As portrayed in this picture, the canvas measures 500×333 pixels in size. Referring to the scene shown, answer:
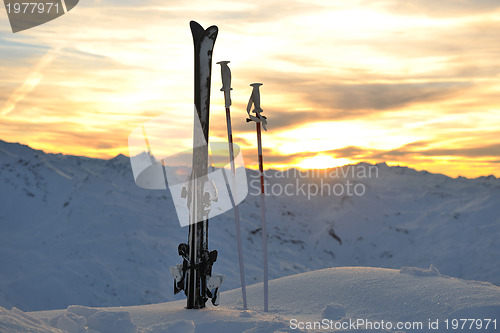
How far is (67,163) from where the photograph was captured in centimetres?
2533

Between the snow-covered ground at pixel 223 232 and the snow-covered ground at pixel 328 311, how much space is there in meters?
0.08

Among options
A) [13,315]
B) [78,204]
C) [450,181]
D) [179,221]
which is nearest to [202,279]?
[13,315]

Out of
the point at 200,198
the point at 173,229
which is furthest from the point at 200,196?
the point at 173,229

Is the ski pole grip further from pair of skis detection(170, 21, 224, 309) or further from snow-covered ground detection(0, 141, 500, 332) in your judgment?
snow-covered ground detection(0, 141, 500, 332)

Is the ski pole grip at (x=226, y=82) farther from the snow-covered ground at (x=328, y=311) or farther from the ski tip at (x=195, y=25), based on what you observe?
the snow-covered ground at (x=328, y=311)

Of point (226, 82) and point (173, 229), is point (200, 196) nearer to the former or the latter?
point (226, 82)

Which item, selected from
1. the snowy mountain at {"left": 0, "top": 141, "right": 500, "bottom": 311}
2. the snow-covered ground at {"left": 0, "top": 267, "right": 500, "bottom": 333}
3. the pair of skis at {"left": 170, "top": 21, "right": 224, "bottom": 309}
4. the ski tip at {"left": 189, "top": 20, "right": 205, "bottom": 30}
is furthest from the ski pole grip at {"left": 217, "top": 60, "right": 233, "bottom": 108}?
the snowy mountain at {"left": 0, "top": 141, "right": 500, "bottom": 311}

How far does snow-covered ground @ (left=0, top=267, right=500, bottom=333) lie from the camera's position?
6386 mm

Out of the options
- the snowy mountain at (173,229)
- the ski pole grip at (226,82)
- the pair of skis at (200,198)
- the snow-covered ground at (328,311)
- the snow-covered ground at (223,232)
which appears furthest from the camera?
the snowy mountain at (173,229)

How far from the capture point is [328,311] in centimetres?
747

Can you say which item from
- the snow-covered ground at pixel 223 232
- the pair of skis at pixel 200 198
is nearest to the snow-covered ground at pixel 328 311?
the snow-covered ground at pixel 223 232

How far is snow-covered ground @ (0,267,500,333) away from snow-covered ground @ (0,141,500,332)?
0.08m

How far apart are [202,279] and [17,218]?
14.4 meters

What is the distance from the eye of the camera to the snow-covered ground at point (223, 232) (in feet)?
48.8
